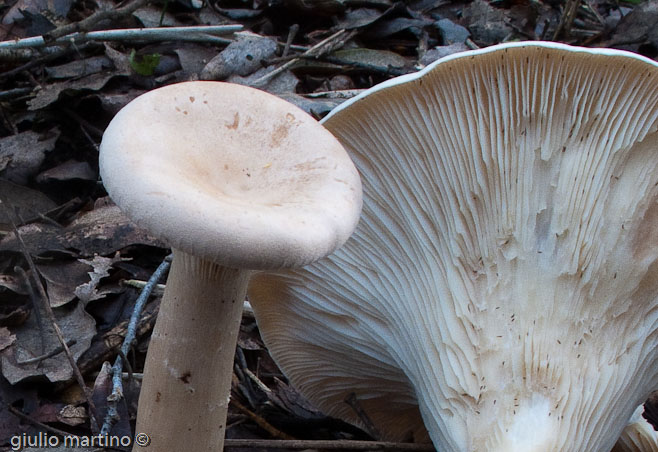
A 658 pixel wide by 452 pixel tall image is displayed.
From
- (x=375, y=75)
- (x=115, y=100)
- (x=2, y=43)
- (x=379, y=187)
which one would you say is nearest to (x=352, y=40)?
(x=375, y=75)

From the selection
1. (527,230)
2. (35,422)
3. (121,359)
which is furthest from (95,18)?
(527,230)

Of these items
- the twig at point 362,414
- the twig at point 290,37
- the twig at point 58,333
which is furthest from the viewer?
the twig at point 290,37

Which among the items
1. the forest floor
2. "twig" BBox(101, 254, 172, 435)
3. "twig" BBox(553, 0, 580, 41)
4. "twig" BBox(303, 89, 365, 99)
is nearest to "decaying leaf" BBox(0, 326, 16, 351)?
the forest floor

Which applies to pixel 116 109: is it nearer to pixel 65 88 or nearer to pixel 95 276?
pixel 65 88

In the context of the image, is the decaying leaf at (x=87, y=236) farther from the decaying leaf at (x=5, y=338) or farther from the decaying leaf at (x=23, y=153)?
the decaying leaf at (x=5, y=338)

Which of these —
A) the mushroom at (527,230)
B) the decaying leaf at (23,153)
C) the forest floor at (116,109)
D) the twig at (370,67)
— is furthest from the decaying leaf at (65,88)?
the mushroom at (527,230)

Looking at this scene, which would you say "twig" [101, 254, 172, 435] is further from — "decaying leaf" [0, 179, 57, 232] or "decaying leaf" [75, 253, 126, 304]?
"decaying leaf" [0, 179, 57, 232]
